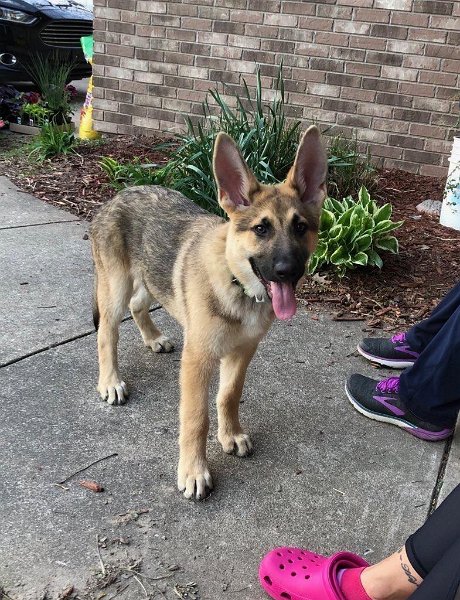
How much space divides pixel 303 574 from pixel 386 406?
52.5 inches

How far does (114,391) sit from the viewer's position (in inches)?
135

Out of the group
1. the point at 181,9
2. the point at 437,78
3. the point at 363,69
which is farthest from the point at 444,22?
the point at 181,9

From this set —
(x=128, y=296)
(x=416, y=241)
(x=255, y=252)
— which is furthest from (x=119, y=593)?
(x=416, y=241)

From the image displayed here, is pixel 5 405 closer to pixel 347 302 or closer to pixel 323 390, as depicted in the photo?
pixel 323 390

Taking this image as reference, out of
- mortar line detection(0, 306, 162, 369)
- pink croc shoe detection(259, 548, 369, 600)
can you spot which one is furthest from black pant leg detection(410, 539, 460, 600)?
mortar line detection(0, 306, 162, 369)

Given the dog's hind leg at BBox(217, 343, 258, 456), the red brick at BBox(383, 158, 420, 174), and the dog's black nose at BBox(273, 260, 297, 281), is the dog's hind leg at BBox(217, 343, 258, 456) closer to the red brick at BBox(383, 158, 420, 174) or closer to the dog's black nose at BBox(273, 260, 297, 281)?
the dog's black nose at BBox(273, 260, 297, 281)

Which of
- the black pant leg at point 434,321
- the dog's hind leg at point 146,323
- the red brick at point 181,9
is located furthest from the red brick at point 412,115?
the dog's hind leg at point 146,323

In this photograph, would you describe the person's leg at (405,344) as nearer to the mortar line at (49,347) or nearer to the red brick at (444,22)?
the mortar line at (49,347)

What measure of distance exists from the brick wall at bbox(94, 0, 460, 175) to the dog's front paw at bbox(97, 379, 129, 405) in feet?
16.4

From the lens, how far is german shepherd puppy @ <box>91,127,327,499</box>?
2.75 m

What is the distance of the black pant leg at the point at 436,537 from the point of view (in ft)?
6.30

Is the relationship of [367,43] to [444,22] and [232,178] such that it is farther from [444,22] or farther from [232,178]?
[232,178]

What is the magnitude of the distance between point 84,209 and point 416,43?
13.6 feet

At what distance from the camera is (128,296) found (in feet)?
11.8
